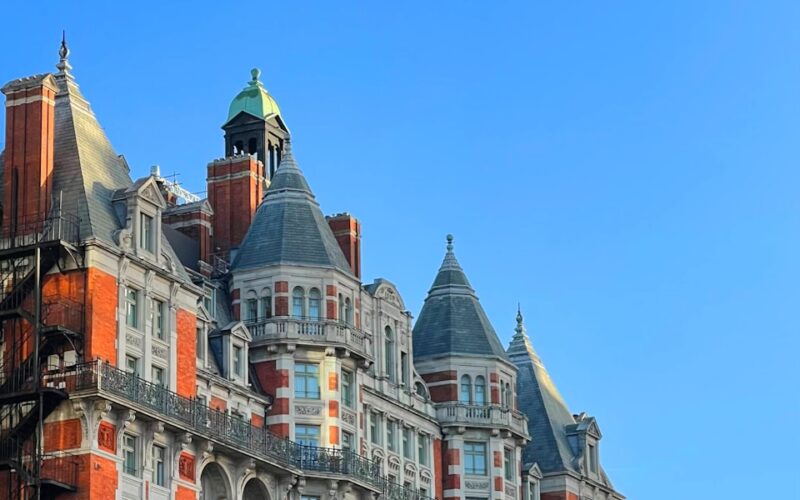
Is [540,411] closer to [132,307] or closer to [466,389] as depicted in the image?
[466,389]

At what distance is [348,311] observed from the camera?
93.1 metres

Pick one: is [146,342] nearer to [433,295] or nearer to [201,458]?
[201,458]

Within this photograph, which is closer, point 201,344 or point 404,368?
point 201,344

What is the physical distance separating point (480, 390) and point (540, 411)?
10229mm

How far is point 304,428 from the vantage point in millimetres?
89938

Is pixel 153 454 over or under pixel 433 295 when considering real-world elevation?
under

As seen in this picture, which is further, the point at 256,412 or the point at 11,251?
the point at 256,412

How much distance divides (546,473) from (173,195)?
78.0 feet

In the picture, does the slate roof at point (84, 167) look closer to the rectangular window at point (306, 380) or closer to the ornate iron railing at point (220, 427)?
the ornate iron railing at point (220, 427)

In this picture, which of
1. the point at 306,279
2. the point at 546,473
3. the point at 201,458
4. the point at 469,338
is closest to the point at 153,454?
the point at 201,458

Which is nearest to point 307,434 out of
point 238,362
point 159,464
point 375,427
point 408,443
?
point 238,362

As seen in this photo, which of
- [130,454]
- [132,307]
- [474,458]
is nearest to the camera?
[130,454]

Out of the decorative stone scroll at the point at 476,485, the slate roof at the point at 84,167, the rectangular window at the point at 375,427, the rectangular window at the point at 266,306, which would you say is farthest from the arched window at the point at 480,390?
the slate roof at the point at 84,167

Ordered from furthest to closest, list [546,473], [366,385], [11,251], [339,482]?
[546,473]
[366,385]
[339,482]
[11,251]
